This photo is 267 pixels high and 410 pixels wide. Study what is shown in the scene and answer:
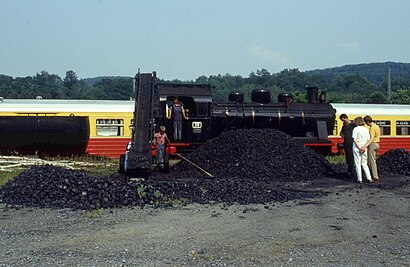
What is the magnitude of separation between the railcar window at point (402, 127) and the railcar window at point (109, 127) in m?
14.4

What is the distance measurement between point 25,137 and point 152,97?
7171 mm

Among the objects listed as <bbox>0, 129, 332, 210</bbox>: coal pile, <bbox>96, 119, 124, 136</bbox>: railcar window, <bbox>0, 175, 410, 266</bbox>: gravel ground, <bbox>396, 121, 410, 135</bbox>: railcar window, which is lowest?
<bbox>0, 175, 410, 266</bbox>: gravel ground

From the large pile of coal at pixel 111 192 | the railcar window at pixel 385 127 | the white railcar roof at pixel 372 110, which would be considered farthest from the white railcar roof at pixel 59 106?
the railcar window at pixel 385 127

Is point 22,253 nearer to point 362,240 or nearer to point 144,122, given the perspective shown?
point 362,240

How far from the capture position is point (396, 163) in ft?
61.1

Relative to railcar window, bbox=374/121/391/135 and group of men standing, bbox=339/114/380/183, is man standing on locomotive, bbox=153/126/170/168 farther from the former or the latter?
railcar window, bbox=374/121/391/135

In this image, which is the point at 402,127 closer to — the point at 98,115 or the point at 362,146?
the point at 362,146

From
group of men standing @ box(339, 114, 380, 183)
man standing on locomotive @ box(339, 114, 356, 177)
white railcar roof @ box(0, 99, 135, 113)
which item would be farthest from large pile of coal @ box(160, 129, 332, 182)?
white railcar roof @ box(0, 99, 135, 113)

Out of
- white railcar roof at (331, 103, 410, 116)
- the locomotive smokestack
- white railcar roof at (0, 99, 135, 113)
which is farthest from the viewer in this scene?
white railcar roof at (331, 103, 410, 116)

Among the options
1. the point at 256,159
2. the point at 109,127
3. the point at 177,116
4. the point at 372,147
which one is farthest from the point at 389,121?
the point at 256,159

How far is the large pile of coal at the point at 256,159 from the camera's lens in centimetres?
1678

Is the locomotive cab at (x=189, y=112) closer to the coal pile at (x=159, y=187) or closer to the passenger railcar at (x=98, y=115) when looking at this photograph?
the passenger railcar at (x=98, y=115)

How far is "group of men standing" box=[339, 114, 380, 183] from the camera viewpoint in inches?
620

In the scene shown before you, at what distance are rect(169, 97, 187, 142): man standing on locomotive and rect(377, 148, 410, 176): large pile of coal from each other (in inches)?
300
